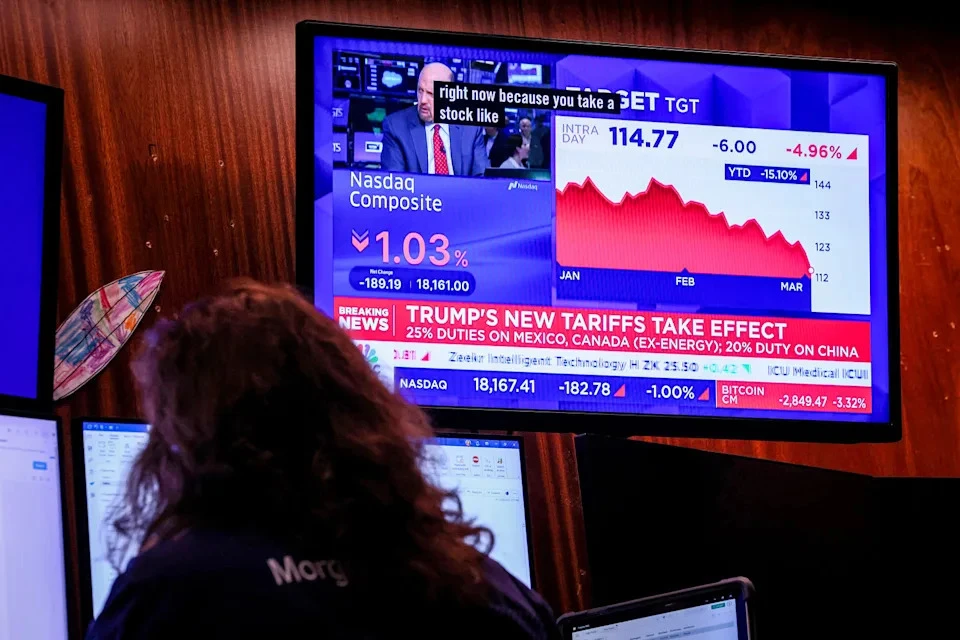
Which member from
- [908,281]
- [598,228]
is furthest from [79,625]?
[908,281]

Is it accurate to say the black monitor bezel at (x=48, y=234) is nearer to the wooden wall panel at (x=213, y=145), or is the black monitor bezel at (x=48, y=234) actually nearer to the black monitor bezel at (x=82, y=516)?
the black monitor bezel at (x=82, y=516)

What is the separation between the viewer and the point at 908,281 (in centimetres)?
319

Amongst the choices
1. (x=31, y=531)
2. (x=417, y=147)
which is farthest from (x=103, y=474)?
(x=417, y=147)

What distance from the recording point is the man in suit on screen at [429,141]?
238cm

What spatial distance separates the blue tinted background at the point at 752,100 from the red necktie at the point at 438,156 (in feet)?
0.19

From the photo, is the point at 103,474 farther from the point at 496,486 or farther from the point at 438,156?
the point at 438,156

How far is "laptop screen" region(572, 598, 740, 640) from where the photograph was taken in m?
2.06

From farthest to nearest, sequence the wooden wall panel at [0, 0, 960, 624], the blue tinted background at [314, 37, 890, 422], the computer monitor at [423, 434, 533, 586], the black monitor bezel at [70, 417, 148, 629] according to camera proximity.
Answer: the wooden wall panel at [0, 0, 960, 624]
the blue tinted background at [314, 37, 890, 422]
the computer monitor at [423, 434, 533, 586]
the black monitor bezel at [70, 417, 148, 629]

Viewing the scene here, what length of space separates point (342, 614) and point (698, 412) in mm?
1217

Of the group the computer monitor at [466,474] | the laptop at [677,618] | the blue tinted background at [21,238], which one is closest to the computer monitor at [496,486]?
the computer monitor at [466,474]

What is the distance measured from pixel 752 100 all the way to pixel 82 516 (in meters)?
1.41

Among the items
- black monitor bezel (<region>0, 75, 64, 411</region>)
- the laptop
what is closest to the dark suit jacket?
black monitor bezel (<region>0, 75, 64, 411</region>)

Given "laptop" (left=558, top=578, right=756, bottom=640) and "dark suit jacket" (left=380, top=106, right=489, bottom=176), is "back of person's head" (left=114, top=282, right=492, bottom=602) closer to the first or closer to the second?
"laptop" (left=558, top=578, right=756, bottom=640)

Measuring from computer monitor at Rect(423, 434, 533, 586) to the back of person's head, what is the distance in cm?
73
